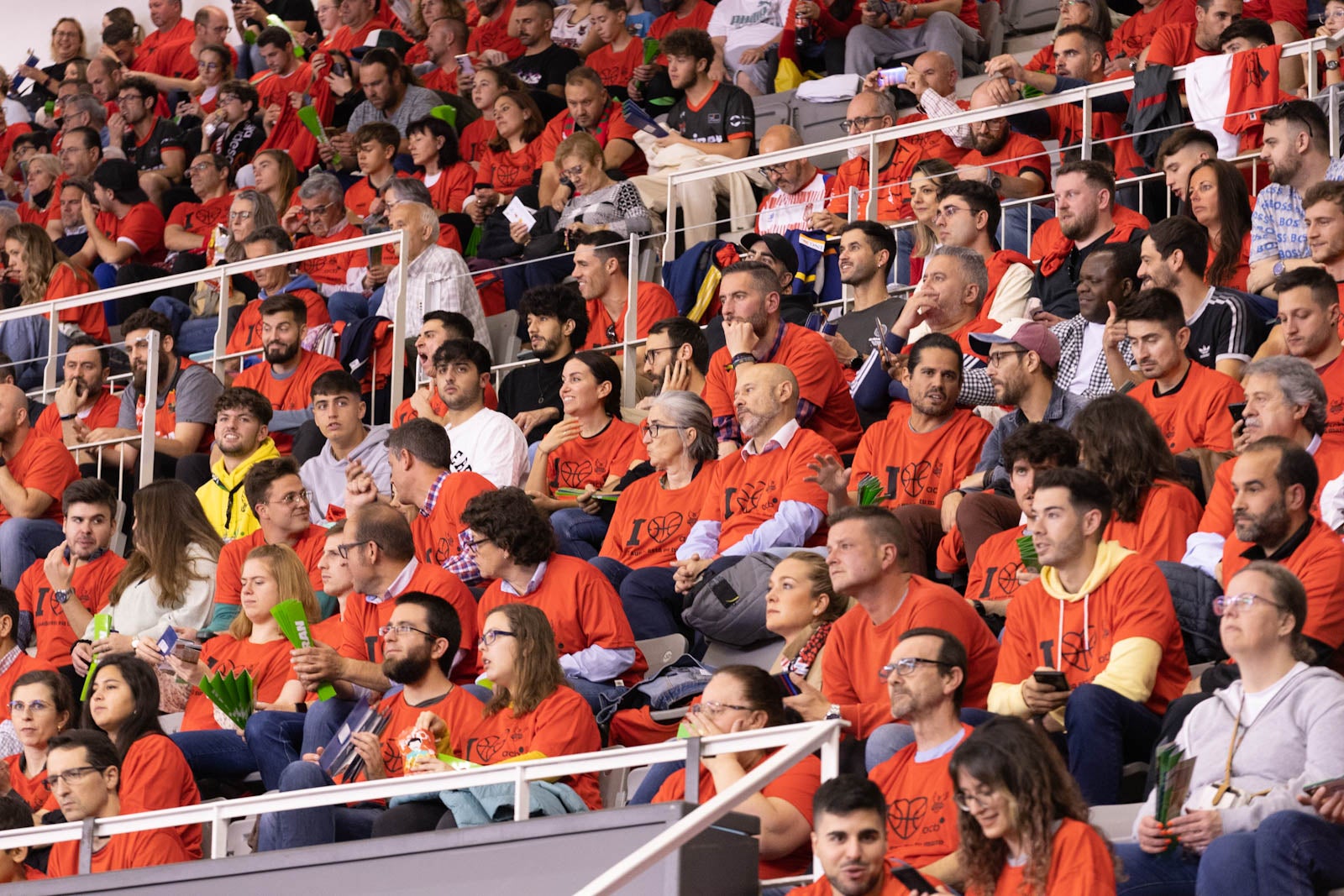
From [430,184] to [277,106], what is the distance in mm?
1692

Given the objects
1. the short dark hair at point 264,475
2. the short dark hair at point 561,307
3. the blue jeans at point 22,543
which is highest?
the short dark hair at point 561,307

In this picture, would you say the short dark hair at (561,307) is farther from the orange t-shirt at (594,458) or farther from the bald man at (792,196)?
the bald man at (792,196)

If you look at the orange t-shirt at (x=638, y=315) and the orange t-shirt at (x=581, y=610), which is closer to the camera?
the orange t-shirt at (x=581, y=610)

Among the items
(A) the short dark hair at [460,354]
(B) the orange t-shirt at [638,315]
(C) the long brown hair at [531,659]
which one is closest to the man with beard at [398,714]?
(C) the long brown hair at [531,659]

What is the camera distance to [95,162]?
41.6 feet

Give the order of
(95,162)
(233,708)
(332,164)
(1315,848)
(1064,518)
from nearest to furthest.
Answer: (1315,848) → (1064,518) → (233,708) → (332,164) → (95,162)

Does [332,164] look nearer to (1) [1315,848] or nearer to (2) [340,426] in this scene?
(2) [340,426]

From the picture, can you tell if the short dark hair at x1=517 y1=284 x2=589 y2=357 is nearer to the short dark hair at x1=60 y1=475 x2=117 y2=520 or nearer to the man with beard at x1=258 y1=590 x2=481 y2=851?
the short dark hair at x1=60 y1=475 x2=117 y2=520

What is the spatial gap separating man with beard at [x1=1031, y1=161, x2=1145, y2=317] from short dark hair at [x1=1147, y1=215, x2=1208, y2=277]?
24.2 inches

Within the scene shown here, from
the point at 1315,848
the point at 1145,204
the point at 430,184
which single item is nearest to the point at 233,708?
the point at 1315,848

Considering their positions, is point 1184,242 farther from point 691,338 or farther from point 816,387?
point 691,338

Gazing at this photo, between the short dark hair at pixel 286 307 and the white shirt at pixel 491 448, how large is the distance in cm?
141

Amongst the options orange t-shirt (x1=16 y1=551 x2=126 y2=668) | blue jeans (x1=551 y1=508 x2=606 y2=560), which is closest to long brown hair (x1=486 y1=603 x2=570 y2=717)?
blue jeans (x1=551 y1=508 x2=606 y2=560)

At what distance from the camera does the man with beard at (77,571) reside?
7742mm
